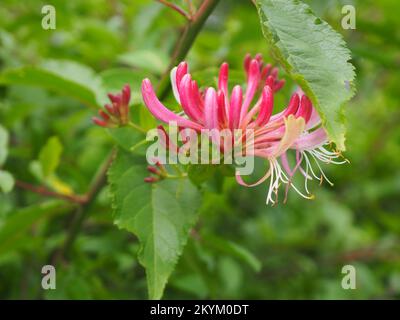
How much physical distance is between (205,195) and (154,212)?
322 mm

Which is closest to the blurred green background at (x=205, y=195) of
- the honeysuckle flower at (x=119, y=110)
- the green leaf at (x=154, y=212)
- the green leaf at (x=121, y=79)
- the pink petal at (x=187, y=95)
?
the green leaf at (x=121, y=79)

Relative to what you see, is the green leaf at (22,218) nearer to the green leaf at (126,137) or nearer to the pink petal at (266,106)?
the green leaf at (126,137)

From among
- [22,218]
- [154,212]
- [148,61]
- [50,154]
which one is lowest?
[154,212]

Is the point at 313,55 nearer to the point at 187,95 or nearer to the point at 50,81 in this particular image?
the point at 187,95

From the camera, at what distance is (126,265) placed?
1664 millimetres

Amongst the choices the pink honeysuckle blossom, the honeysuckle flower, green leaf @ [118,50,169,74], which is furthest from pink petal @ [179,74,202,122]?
green leaf @ [118,50,169,74]

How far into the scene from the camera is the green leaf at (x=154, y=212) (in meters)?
0.87

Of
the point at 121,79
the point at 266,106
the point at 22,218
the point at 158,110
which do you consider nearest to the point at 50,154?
the point at 22,218

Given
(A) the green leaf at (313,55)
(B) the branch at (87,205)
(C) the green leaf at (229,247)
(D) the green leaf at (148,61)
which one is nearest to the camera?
(A) the green leaf at (313,55)

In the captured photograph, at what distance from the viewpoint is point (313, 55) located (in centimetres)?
73
